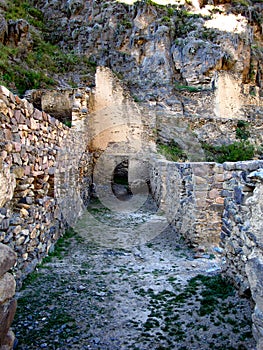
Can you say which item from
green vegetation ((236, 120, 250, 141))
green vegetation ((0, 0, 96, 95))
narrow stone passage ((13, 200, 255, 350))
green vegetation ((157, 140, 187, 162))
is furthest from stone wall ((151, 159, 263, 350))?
green vegetation ((0, 0, 96, 95))

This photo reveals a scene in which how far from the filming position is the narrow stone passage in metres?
2.32

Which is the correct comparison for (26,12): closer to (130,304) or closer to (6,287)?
(130,304)

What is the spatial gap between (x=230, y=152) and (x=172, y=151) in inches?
140

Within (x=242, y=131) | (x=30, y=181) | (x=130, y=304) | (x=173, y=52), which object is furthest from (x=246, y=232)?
(x=173, y=52)

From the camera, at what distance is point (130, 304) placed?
2998mm

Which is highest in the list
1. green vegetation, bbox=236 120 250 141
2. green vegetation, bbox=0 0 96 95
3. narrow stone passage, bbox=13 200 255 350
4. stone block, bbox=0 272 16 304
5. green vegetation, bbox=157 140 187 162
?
green vegetation, bbox=0 0 96 95

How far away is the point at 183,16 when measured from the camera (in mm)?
22641

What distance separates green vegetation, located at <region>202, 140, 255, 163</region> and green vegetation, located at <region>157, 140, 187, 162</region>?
4.90 ft

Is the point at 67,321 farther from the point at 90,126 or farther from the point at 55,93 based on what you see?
the point at 55,93

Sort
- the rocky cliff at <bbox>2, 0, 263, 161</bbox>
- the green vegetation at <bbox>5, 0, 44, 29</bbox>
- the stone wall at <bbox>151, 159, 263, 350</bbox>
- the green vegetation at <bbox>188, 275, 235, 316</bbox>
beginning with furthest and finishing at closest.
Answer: the green vegetation at <bbox>5, 0, 44, 29</bbox> → the rocky cliff at <bbox>2, 0, 263, 161</bbox> → the green vegetation at <bbox>188, 275, 235, 316</bbox> → the stone wall at <bbox>151, 159, 263, 350</bbox>

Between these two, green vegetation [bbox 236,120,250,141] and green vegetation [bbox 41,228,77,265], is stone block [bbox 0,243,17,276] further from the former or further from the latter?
green vegetation [bbox 236,120,250,141]

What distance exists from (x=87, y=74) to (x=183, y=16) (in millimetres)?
11320

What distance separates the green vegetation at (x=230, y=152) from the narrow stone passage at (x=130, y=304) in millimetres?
8862

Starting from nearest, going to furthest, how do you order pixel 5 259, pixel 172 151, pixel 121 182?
pixel 5 259
pixel 172 151
pixel 121 182
